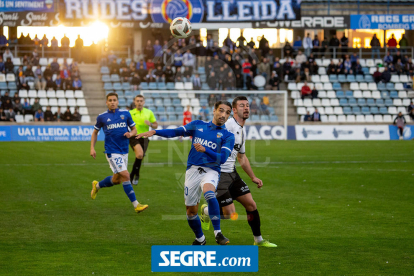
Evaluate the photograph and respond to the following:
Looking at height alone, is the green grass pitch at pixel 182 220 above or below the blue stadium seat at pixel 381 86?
below

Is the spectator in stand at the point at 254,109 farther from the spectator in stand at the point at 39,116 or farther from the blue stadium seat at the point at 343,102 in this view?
the spectator in stand at the point at 39,116

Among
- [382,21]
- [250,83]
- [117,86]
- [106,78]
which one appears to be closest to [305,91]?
[250,83]

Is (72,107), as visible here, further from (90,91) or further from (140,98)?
(140,98)

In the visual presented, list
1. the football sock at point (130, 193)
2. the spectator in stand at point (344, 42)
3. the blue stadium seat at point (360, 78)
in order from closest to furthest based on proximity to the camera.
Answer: the football sock at point (130, 193) < the blue stadium seat at point (360, 78) < the spectator in stand at point (344, 42)

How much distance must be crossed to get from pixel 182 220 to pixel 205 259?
271 centimetres

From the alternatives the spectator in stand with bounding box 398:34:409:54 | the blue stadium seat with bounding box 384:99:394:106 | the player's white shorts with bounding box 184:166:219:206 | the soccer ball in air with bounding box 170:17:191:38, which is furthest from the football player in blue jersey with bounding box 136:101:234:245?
the spectator in stand with bounding box 398:34:409:54

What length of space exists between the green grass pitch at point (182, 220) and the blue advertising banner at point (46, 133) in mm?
10550

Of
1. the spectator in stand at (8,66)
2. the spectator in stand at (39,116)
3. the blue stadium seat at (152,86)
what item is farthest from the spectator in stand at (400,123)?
the spectator in stand at (8,66)

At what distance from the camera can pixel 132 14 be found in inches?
1344

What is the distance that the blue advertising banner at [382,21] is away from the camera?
36.0m

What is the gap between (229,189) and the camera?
7.81 metres

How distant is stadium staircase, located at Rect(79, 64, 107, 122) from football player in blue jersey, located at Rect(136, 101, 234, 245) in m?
24.2

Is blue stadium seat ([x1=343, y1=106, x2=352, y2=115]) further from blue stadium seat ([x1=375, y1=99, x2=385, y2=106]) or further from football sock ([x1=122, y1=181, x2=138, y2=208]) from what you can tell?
football sock ([x1=122, y1=181, x2=138, y2=208])

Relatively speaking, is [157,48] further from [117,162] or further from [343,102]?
[117,162]
